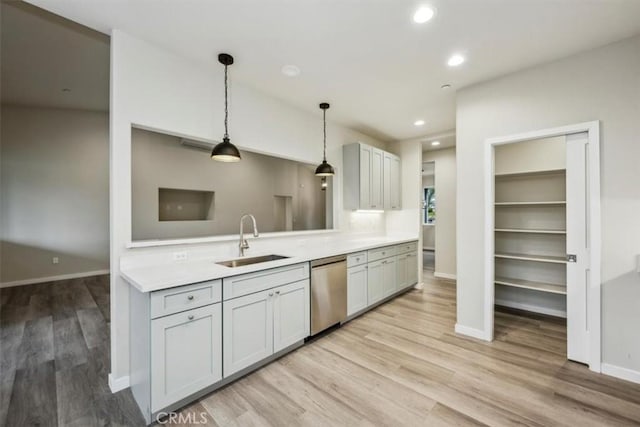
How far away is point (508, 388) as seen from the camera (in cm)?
206

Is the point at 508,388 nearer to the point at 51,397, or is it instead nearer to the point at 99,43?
the point at 51,397

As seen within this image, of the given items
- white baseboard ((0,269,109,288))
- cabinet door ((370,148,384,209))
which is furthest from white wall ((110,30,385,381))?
white baseboard ((0,269,109,288))

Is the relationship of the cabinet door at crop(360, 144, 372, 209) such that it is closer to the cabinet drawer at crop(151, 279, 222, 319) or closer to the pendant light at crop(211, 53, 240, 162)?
the pendant light at crop(211, 53, 240, 162)

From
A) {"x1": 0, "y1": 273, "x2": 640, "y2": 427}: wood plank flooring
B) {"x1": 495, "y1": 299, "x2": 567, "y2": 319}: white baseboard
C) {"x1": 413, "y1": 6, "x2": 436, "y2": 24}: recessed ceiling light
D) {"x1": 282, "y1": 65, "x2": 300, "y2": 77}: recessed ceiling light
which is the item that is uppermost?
{"x1": 282, "y1": 65, "x2": 300, "y2": 77}: recessed ceiling light

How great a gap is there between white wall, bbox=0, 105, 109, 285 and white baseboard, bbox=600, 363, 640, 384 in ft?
26.4

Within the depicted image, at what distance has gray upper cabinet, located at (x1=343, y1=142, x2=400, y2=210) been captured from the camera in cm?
427

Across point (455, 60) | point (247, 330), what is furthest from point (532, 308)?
point (247, 330)

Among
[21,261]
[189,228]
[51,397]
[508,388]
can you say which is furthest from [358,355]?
[21,261]

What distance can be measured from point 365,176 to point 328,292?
7.08 ft

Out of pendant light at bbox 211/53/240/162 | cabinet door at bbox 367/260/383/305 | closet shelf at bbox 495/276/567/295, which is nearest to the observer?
pendant light at bbox 211/53/240/162

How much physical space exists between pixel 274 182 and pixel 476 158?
324cm

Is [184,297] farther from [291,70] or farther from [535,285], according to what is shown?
[535,285]

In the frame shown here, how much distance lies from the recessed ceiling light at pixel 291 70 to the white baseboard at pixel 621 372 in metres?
3.97

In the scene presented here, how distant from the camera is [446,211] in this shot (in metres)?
5.64
